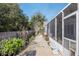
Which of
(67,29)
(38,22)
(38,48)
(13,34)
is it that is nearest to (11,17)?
(13,34)

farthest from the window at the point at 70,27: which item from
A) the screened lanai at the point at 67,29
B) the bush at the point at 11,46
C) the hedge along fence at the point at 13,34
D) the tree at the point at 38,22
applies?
the bush at the point at 11,46

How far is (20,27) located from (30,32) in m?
0.19

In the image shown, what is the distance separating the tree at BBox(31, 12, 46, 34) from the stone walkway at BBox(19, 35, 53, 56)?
13 centimetres

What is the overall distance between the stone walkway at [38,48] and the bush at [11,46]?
112mm

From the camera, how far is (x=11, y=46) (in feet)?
10.0

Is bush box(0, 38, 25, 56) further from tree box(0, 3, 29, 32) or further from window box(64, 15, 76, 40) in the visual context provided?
window box(64, 15, 76, 40)

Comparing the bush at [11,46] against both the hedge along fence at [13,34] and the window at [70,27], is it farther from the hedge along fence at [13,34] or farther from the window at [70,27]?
the window at [70,27]

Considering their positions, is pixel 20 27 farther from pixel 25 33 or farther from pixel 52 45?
pixel 52 45

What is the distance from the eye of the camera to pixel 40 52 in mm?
3059

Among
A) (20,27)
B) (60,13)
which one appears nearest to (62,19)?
(60,13)

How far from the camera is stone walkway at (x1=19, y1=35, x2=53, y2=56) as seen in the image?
3.05m

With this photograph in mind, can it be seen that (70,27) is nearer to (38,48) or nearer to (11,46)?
(38,48)

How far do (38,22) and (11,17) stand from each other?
1.47 ft

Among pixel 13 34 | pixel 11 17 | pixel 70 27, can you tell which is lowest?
pixel 13 34
